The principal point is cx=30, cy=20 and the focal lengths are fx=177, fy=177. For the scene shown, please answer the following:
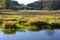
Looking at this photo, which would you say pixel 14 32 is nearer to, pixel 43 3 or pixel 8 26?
pixel 8 26

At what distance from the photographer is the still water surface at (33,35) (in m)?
11.3

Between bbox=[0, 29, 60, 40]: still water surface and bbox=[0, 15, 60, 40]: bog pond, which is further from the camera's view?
bbox=[0, 15, 60, 40]: bog pond

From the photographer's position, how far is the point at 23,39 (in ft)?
35.7

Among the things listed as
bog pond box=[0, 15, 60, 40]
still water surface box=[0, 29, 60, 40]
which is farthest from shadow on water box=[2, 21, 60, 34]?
still water surface box=[0, 29, 60, 40]

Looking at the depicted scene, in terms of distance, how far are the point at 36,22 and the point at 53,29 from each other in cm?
165

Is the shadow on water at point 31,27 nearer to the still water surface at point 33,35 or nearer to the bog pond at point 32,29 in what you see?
the bog pond at point 32,29

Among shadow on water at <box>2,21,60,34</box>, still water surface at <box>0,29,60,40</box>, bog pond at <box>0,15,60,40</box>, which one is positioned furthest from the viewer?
shadow on water at <box>2,21,60,34</box>

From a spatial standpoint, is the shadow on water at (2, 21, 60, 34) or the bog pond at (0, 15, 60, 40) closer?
the bog pond at (0, 15, 60, 40)

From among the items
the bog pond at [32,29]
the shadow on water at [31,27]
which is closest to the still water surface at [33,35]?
the bog pond at [32,29]

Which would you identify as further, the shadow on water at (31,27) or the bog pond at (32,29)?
the shadow on water at (31,27)

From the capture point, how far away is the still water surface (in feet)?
37.1

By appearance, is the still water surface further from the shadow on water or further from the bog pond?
the shadow on water

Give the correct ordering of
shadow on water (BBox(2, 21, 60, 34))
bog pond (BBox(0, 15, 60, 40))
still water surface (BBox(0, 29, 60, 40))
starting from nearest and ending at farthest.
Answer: still water surface (BBox(0, 29, 60, 40))
bog pond (BBox(0, 15, 60, 40))
shadow on water (BBox(2, 21, 60, 34))

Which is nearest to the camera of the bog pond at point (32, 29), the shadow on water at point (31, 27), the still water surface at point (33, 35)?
the still water surface at point (33, 35)
